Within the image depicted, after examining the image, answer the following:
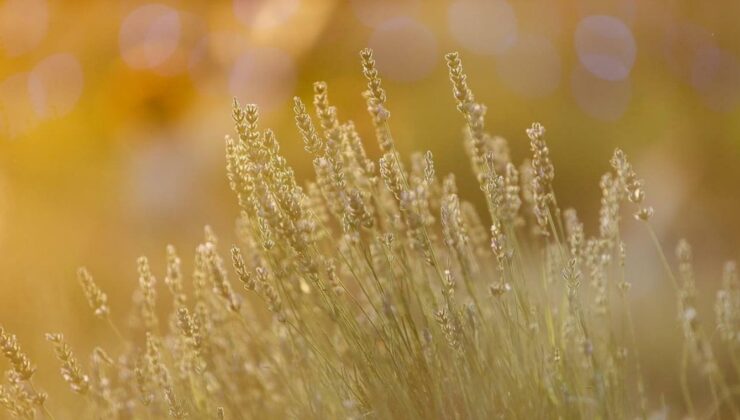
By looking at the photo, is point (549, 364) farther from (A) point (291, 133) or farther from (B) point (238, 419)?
(A) point (291, 133)

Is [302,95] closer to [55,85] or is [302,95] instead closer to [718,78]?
[55,85]

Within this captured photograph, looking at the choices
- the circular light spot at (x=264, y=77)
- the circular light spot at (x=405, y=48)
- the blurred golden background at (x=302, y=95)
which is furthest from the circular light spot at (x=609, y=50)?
the circular light spot at (x=264, y=77)

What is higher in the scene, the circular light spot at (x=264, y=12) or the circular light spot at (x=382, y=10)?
the circular light spot at (x=264, y=12)

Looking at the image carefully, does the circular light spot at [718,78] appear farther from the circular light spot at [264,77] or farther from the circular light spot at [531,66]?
the circular light spot at [264,77]

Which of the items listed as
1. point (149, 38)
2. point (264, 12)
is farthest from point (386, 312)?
point (149, 38)

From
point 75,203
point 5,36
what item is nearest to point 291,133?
point 75,203

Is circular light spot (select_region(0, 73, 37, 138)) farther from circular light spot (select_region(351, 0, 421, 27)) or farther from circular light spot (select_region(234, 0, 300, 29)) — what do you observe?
circular light spot (select_region(351, 0, 421, 27))
